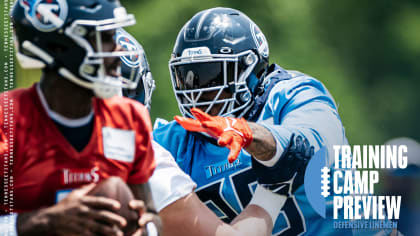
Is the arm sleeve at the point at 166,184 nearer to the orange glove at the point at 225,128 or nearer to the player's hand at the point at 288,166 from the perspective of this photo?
the orange glove at the point at 225,128

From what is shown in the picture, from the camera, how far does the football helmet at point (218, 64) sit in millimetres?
3090

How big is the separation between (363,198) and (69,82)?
1.79 m

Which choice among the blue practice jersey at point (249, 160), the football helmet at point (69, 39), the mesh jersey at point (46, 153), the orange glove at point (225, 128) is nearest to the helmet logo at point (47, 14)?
the football helmet at point (69, 39)

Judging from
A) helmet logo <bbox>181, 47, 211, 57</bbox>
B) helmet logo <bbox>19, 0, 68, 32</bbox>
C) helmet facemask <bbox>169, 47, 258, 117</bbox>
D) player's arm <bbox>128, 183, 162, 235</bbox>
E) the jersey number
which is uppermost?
helmet logo <bbox>19, 0, 68, 32</bbox>

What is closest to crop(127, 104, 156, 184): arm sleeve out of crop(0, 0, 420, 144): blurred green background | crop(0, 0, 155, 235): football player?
crop(0, 0, 155, 235): football player

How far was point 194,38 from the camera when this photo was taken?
3.21 m

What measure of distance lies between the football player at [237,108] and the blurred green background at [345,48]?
3.66m

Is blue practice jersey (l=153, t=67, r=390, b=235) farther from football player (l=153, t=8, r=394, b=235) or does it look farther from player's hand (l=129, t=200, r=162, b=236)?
player's hand (l=129, t=200, r=162, b=236)

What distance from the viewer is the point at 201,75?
10.1 feet

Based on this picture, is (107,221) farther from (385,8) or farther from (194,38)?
(385,8)

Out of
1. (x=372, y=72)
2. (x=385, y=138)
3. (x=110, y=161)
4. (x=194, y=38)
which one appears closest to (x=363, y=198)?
(x=194, y=38)

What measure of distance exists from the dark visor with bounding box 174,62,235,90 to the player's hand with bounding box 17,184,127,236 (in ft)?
3.97

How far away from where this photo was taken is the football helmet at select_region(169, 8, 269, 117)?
3.09 m

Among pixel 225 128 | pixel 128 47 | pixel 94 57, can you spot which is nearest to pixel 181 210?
pixel 225 128
